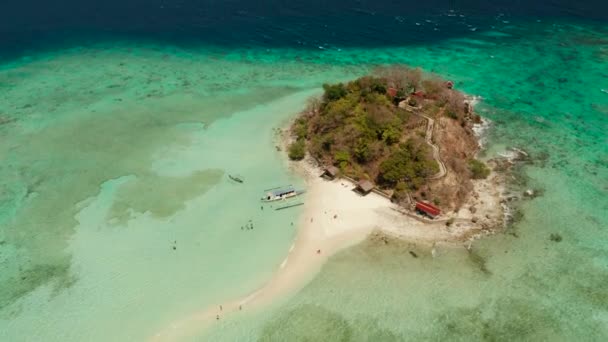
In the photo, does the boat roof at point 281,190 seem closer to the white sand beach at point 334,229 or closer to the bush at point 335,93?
the white sand beach at point 334,229

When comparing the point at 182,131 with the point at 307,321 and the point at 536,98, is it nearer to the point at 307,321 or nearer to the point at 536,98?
the point at 307,321

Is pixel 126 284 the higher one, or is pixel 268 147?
pixel 268 147

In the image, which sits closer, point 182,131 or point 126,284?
point 126,284

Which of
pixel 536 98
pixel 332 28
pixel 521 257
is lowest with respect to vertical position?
pixel 521 257

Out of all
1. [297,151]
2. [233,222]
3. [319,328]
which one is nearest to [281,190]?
[233,222]

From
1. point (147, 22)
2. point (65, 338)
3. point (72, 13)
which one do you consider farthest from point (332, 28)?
Answer: point (65, 338)

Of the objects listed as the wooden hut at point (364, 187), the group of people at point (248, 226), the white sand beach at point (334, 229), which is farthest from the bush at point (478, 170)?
the group of people at point (248, 226)

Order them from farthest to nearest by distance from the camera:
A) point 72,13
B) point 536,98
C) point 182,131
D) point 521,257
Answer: point 72,13 → point 536,98 → point 182,131 → point 521,257
